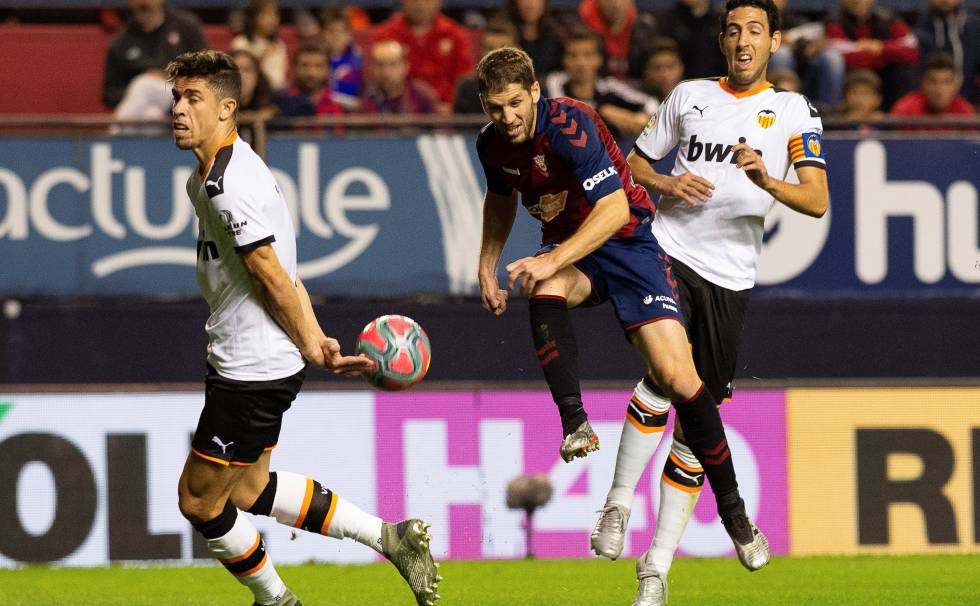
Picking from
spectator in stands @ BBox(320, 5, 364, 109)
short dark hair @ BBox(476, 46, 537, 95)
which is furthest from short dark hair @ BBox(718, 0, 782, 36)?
spectator in stands @ BBox(320, 5, 364, 109)

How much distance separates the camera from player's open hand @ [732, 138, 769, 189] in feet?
22.5

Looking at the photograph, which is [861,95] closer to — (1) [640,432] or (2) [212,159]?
(1) [640,432]

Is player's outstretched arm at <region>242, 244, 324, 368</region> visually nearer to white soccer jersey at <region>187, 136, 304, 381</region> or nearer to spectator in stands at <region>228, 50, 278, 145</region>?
white soccer jersey at <region>187, 136, 304, 381</region>

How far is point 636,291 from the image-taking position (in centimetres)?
707

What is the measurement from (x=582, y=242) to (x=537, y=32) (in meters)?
5.98

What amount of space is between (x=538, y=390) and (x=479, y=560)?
1167mm

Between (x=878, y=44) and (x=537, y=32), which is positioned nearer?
(x=537, y=32)

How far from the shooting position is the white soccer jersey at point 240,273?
643cm

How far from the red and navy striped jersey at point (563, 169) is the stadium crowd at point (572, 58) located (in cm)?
393

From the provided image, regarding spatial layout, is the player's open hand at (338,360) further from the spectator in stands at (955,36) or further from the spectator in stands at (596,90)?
the spectator in stands at (955,36)

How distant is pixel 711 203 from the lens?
757 cm

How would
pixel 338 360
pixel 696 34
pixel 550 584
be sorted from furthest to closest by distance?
pixel 696 34 < pixel 550 584 < pixel 338 360

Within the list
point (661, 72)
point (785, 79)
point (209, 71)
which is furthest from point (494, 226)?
point (785, 79)

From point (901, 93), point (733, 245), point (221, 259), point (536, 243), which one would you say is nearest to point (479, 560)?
point (536, 243)
